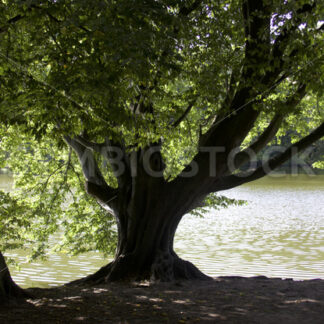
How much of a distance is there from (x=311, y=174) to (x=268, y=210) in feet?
97.9

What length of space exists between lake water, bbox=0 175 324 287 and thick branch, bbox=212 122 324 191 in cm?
492

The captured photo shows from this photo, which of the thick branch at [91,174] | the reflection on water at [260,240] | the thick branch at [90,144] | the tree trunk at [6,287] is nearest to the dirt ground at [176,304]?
the tree trunk at [6,287]

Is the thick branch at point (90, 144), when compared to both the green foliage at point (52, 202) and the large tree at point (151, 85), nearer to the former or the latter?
the large tree at point (151, 85)

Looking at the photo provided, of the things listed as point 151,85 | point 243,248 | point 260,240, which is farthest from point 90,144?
point 260,240

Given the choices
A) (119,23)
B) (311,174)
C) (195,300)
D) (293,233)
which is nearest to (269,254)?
(293,233)

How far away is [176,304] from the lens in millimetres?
6707

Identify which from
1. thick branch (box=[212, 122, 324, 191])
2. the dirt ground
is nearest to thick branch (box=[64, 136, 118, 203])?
the dirt ground

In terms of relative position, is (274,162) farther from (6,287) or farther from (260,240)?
(260,240)

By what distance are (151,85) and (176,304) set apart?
337 cm

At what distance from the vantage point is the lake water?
13469 millimetres

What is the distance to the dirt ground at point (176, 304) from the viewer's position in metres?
5.79

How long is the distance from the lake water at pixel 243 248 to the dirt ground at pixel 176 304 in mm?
5133

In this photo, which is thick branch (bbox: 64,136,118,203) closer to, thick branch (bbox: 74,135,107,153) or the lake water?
thick branch (bbox: 74,135,107,153)

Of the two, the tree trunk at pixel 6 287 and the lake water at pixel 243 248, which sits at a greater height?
the tree trunk at pixel 6 287
